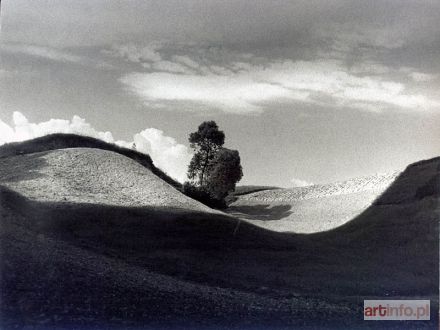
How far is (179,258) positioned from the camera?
7578 mm

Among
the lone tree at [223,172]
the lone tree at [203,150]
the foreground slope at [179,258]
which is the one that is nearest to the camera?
the foreground slope at [179,258]

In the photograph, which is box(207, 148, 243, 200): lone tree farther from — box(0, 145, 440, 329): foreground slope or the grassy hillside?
box(0, 145, 440, 329): foreground slope

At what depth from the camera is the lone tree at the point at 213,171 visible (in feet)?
45.0

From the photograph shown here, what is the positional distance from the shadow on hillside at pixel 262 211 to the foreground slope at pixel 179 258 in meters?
2.72

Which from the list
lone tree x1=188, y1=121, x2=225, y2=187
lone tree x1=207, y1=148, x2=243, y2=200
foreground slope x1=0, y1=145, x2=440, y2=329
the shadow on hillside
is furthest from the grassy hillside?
Result: foreground slope x1=0, y1=145, x2=440, y2=329

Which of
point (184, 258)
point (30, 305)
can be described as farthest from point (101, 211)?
point (30, 305)

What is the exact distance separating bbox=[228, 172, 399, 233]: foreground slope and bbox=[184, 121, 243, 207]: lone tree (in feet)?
2.36

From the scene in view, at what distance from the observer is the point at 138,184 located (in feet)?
35.6

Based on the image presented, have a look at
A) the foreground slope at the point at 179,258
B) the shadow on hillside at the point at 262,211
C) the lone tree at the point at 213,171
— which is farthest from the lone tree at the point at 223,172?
the foreground slope at the point at 179,258

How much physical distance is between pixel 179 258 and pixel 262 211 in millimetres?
7096

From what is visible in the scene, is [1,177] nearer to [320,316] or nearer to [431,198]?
[320,316]

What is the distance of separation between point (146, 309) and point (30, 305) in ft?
4.00

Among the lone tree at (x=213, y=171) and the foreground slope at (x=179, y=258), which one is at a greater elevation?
the lone tree at (x=213, y=171)

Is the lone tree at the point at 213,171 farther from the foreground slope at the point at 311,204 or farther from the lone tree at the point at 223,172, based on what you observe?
the foreground slope at the point at 311,204
